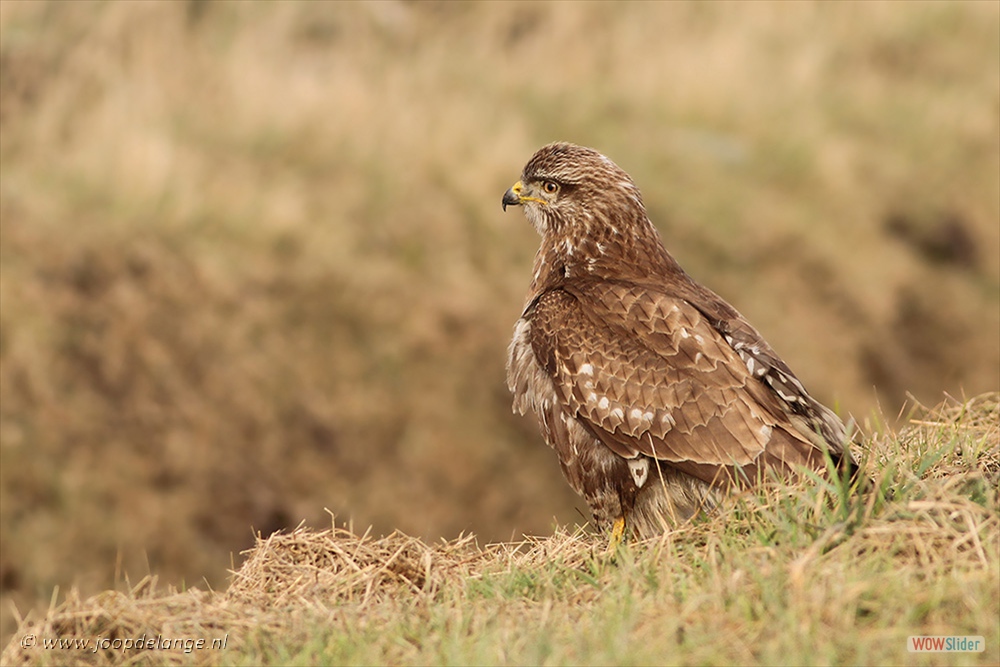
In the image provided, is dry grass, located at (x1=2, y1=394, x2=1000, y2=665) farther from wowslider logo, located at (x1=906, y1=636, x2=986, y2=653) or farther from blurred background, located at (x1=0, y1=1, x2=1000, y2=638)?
blurred background, located at (x1=0, y1=1, x2=1000, y2=638)

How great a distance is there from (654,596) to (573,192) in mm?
3288

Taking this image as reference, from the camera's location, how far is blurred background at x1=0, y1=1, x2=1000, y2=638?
11.6 meters

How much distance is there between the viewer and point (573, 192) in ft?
22.4

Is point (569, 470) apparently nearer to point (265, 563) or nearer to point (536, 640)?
point (265, 563)

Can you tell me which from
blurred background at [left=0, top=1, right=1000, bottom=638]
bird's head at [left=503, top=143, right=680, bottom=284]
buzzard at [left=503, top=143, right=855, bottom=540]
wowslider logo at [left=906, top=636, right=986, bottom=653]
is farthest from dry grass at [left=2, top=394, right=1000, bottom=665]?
blurred background at [left=0, top=1, right=1000, bottom=638]

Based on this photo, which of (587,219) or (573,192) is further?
(573,192)

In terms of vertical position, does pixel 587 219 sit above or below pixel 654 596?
above

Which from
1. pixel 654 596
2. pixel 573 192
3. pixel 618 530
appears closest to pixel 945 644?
pixel 654 596

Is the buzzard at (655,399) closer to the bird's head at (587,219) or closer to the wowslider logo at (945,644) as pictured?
the bird's head at (587,219)

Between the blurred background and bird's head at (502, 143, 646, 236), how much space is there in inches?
156

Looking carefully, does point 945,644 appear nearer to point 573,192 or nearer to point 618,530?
point 618,530

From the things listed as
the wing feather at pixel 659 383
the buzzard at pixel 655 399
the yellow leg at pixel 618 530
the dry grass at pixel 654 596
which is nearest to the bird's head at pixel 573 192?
the buzzard at pixel 655 399

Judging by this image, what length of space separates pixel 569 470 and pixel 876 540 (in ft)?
A: 6.80

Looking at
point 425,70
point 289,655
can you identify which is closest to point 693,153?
point 425,70
